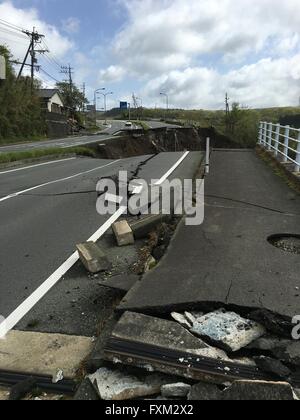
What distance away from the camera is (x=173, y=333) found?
396cm

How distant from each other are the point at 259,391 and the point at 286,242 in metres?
4.00

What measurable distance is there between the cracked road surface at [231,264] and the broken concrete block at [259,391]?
1.10 meters

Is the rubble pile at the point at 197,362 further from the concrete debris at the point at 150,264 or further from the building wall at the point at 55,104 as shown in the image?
the building wall at the point at 55,104

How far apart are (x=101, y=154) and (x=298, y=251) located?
1309 inches

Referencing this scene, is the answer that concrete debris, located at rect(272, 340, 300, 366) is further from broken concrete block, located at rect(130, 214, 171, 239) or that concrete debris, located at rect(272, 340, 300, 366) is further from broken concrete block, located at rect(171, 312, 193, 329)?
broken concrete block, located at rect(130, 214, 171, 239)

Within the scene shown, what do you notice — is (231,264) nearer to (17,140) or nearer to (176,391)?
(176,391)

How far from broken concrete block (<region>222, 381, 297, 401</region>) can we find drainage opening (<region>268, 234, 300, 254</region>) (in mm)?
3427

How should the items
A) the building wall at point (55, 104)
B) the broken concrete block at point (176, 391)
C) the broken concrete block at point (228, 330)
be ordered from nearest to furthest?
the broken concrete block at point (176, 391) → the broken concrete block at point (228, 330) → the building wall at point (55, 104)

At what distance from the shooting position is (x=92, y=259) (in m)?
6.11

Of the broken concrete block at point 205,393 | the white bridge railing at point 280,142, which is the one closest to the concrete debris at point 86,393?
the broken concrete block at point 205,393

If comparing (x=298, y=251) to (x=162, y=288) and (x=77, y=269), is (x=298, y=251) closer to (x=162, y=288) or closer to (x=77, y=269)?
(x=162, y=288)

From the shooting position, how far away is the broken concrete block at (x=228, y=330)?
149 inches

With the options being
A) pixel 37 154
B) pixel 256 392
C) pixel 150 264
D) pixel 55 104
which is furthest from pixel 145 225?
pixel 55 104

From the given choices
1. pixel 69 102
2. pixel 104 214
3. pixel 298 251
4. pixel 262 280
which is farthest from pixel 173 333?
pixel 69 102
